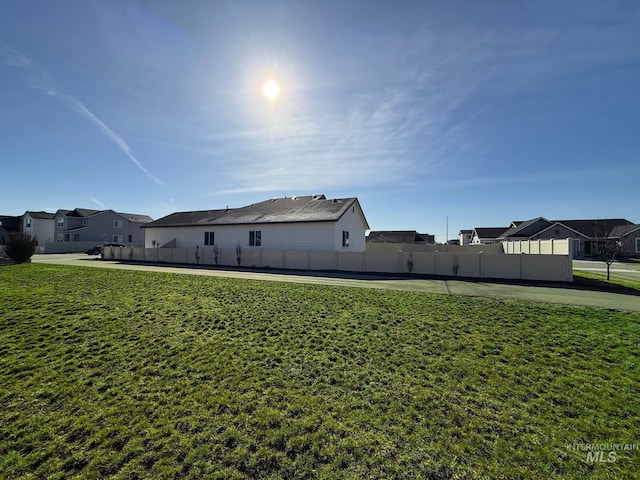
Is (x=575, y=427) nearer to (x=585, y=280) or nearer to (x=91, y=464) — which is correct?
(x=91, y=464)

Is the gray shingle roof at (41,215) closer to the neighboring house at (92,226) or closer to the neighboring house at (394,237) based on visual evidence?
the neighboring house at (92,226)

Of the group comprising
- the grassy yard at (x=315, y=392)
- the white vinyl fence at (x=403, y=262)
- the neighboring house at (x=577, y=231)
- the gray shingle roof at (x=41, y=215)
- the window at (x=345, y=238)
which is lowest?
the grassy yard at (x=315, y=392)

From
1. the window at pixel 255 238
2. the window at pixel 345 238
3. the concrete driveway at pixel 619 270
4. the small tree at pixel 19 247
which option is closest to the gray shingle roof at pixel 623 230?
the concrete driveway at pixel 619 270

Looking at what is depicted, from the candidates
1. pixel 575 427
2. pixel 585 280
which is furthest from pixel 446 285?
pixel 575 427

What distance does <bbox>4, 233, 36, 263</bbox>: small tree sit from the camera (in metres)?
21.2

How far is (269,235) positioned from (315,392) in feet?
68.3

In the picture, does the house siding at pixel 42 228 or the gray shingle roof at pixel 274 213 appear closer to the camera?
the gray shingle roof at pixel 274 213

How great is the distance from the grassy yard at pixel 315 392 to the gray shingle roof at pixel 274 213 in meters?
15.2

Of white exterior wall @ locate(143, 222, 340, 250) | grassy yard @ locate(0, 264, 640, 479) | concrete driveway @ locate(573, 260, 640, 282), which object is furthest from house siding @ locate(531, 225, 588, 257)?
grassy yard @ locate(0, 264, 640, 479)

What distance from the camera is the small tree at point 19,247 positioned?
2117cm

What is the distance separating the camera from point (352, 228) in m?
26.3

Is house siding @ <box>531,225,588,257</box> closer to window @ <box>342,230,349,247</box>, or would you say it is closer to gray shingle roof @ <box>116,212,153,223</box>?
window @ <box>342,230,349,247</box>

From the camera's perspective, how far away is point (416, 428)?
3.88 metres

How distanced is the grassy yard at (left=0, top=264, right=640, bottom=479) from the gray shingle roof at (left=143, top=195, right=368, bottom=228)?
15.2 metres
